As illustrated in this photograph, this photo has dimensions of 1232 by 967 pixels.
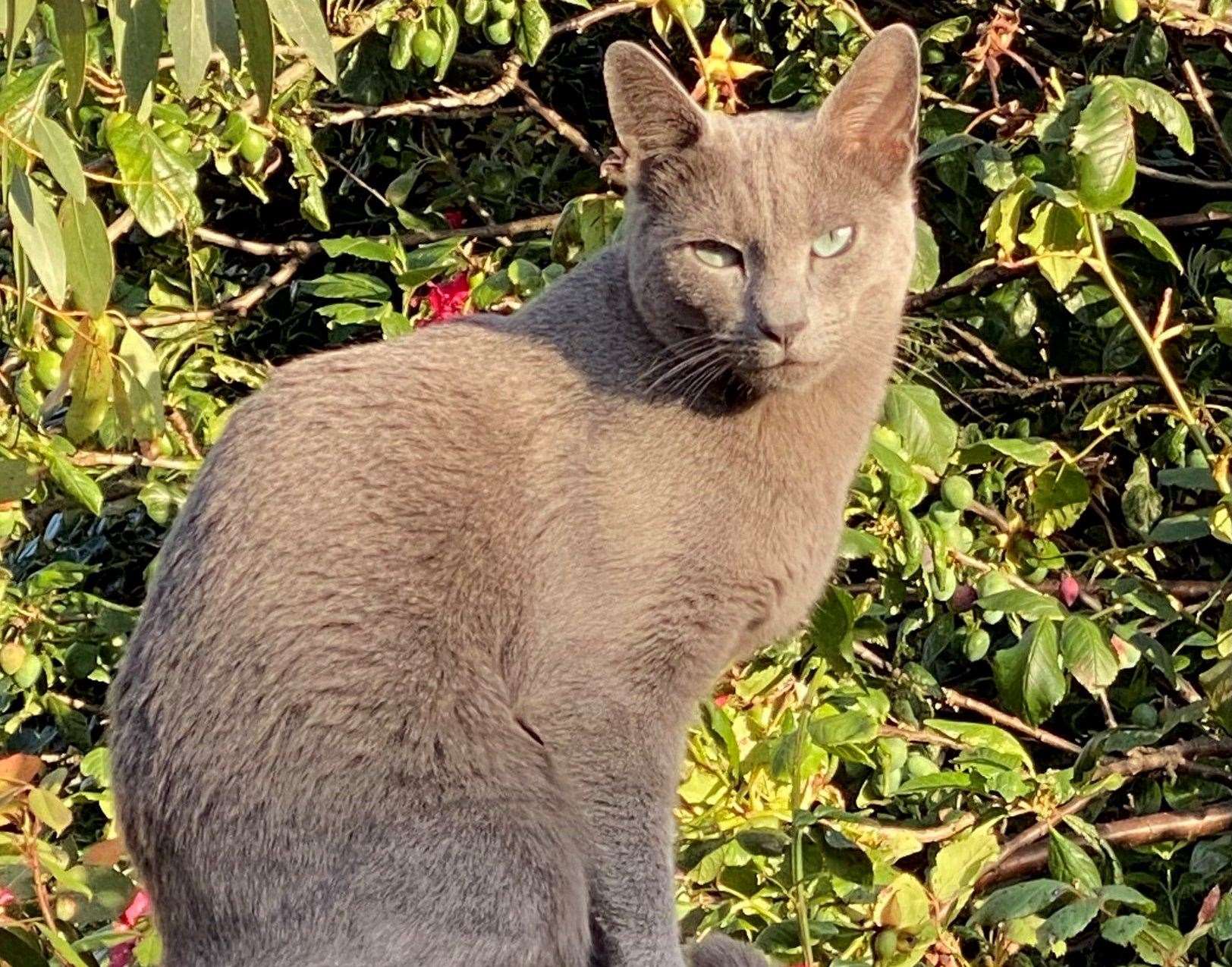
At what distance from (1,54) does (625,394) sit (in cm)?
159

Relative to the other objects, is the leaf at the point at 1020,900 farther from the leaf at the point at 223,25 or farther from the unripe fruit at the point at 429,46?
the unripe fruit at the point at 429,46

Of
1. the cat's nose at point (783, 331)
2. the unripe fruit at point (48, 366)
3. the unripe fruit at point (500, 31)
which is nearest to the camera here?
the cat's nose at point (783, 331)

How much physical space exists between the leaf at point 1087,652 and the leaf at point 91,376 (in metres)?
1.33

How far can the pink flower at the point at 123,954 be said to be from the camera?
2.24 m

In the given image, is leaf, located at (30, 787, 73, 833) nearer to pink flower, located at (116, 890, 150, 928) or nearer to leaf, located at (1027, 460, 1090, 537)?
pink flower, located at (116, 890, 150, 928)

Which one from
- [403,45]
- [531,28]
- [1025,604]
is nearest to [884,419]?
[1025,604]

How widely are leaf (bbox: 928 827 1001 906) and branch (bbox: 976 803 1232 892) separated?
270mm

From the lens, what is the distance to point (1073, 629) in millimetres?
2281

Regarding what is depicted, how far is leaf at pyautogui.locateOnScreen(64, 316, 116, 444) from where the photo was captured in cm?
237

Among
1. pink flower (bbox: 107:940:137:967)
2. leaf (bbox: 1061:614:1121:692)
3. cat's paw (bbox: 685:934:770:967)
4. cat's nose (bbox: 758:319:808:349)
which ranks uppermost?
cat's nose (bbox: 758:319:808:349)

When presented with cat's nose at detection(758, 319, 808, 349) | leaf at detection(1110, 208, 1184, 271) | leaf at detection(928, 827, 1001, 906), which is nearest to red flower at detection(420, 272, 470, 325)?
cat's nose at detection(758, 319, 808, 349)

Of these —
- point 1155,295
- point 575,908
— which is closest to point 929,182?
point 1155,295

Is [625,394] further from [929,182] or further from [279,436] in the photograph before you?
[929,182]

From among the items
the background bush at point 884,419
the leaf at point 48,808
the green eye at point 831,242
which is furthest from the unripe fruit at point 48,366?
the green eye at point 831,242
